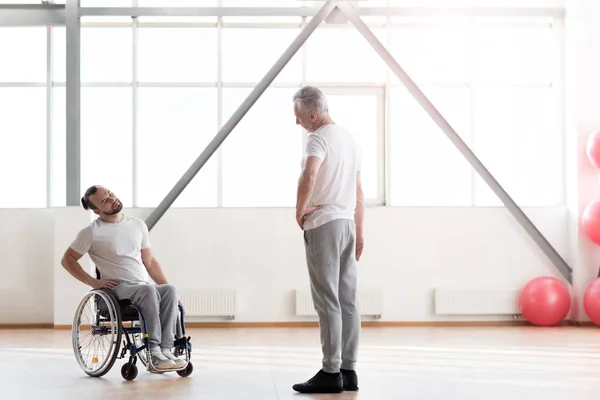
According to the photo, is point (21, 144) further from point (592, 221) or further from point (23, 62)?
point (592, 221)

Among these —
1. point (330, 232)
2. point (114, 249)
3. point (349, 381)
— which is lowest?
point (349, 381)

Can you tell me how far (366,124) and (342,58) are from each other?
0.66 m

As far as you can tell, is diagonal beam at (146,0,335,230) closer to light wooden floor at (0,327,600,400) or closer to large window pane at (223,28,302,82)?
large window pane at (223,28,302,82)

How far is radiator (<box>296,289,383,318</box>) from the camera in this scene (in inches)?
289

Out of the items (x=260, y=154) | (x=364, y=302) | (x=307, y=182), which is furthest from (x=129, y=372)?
(x=260, y=154)

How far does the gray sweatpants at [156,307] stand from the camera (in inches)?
159

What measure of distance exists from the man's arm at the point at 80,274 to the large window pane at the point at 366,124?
383 cm

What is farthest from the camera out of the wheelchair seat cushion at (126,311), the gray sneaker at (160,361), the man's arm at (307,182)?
the wheelchair seat cushion at (126,311)

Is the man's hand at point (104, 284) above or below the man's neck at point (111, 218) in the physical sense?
below

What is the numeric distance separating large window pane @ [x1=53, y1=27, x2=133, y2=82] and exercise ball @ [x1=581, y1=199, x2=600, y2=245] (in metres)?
4.25

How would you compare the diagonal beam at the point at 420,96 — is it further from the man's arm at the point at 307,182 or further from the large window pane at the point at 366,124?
the man's arm at the point at 307,182

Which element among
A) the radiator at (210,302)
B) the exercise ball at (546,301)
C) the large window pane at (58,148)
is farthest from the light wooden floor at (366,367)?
the large window pane at (58,148)

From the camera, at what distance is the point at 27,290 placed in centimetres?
746

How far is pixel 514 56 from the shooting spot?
310 inches
